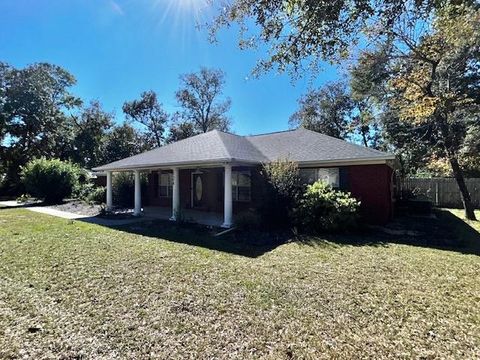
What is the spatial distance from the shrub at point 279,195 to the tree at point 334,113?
23.1m

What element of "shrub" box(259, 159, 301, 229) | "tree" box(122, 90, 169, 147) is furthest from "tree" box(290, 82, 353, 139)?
"shrub" box(259, 159, 301, 229)

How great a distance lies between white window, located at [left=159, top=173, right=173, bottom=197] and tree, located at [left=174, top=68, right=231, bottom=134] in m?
20.5

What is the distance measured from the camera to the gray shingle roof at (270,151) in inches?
459

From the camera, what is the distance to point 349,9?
5316 mm

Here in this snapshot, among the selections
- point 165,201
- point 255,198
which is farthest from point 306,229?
point 165,201

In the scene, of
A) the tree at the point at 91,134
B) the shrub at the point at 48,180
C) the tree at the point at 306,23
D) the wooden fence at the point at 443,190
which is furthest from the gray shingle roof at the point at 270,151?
the tree at the point at 91,134

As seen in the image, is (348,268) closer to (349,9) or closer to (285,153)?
(349,9)

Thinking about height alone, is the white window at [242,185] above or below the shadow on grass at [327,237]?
above

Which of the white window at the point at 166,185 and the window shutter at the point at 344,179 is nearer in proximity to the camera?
the window shutter at the point at 344,179

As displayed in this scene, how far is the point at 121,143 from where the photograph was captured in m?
37.8

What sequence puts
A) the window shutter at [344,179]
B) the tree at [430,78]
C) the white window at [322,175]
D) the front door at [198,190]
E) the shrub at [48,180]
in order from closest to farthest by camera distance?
the window shutter at [344,179], the tree at [430,78], the white window at [322,175], the front door at [198,190], the shrub at [48,180]

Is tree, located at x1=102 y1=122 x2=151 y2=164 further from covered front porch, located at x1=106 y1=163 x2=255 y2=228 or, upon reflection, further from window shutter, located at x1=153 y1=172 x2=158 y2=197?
window shutter, located at x1=153 y1=172 x2=158 y2=197

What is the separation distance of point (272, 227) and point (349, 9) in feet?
24.1

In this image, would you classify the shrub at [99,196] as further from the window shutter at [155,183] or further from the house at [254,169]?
the house at [254,169]
